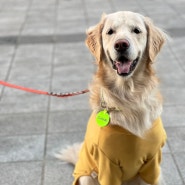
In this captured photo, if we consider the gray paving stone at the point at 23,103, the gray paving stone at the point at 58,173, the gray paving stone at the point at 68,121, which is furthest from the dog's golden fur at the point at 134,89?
the gray paving stone at the point at 23,103

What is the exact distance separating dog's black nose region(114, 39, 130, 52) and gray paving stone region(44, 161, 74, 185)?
1.57m

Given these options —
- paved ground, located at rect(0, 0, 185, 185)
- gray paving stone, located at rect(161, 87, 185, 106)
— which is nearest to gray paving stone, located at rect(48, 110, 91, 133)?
paved ground, located at rect(0, 0, 185, 185)

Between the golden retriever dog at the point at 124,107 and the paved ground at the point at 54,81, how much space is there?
29.0 inches

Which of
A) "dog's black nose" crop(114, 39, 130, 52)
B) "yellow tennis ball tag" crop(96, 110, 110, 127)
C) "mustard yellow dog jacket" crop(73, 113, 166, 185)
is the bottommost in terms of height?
"mustard yellow dog jacket" crop(73, 113, 166, 185)

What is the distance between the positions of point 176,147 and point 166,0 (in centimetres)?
683

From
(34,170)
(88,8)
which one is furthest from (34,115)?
(88,8)


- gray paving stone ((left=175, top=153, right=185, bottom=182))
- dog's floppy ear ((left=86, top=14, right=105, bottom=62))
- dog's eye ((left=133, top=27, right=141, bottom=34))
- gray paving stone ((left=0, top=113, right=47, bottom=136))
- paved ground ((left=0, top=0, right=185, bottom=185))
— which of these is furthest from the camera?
gray paving stone ((left=0, top=113, right=47, bottom=136))

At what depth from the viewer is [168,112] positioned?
4.83m

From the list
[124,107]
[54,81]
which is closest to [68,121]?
[54,81]

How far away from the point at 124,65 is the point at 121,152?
66 centimetres

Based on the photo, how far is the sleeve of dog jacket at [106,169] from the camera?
9.84 feet

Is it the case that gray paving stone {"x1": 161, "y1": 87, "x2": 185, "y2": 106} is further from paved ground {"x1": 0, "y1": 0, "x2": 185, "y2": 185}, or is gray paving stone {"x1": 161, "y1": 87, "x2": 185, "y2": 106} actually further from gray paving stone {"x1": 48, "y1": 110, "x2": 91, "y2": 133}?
gray paving stone {"x1": 48, "y1": 110, "x2": 91, "y2": 133}

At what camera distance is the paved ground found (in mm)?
3994

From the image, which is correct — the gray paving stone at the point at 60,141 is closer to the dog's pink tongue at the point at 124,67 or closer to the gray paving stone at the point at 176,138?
the gray paving stone at the point at 176,138
